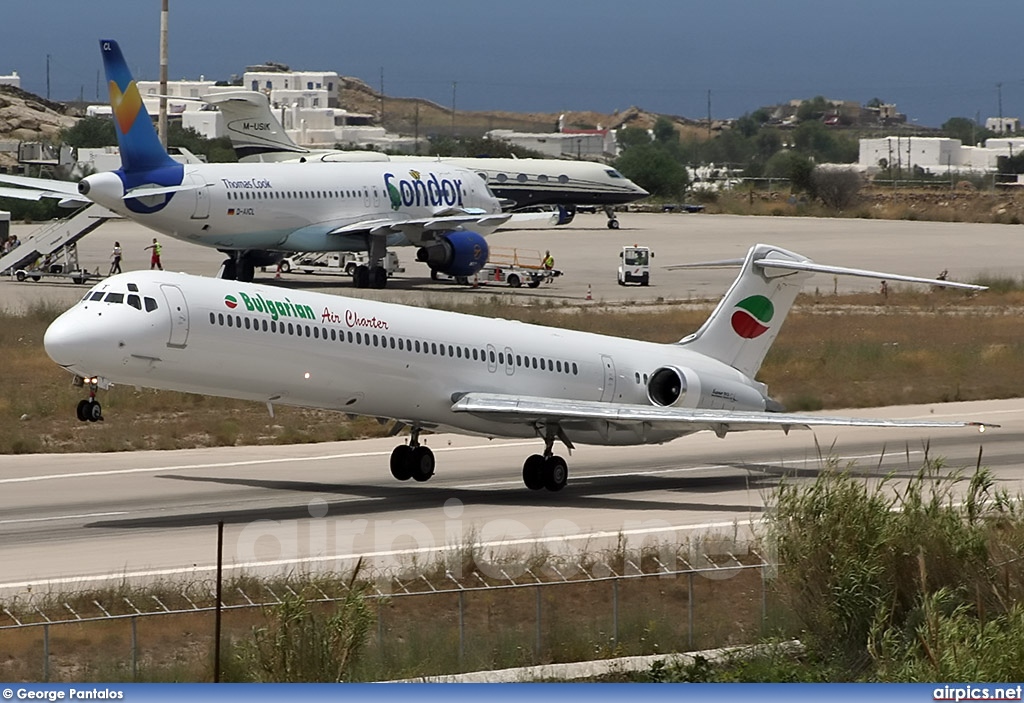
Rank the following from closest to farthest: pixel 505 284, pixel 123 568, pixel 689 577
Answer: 1. pixel 689 577
2. pixel 123 568
3. pixel 505 284

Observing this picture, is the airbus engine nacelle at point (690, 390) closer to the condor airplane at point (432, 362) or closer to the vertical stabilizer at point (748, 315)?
the condor airplane at point (432, 362)

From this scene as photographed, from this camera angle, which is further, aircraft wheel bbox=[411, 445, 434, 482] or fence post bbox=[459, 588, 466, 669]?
aircraft wheel bbox=[411, 445, 434, 482]

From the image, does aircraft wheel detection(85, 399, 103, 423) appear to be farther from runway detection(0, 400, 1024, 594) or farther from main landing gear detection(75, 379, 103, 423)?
runway detection(0, 400, 1024, 594)

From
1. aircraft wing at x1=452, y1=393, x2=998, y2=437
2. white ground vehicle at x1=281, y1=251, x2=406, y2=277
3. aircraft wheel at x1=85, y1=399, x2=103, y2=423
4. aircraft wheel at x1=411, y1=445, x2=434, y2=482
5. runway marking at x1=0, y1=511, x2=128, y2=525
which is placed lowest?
runway marking at x1=0, y1=511, x2=128, y2=525

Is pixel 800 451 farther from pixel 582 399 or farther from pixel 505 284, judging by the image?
pixel 505 284

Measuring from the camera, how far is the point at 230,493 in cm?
3203

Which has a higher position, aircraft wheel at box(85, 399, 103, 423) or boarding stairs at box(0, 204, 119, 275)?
boarding stairs at box(0, 204, 119, 275)

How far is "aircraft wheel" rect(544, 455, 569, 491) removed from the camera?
3278 centimetres

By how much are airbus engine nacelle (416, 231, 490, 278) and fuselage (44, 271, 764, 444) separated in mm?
37549

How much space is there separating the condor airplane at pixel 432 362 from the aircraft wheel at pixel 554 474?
40mm

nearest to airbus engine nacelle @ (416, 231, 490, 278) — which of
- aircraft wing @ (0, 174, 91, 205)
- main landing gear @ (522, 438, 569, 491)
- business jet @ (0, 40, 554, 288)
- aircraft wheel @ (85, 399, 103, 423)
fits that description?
business jet @ (0, 40, 554, 288)

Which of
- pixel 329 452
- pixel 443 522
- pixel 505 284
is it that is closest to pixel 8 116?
pixel 505 284

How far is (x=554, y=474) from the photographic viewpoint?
3281 cm

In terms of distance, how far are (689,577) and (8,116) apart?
150 meters
